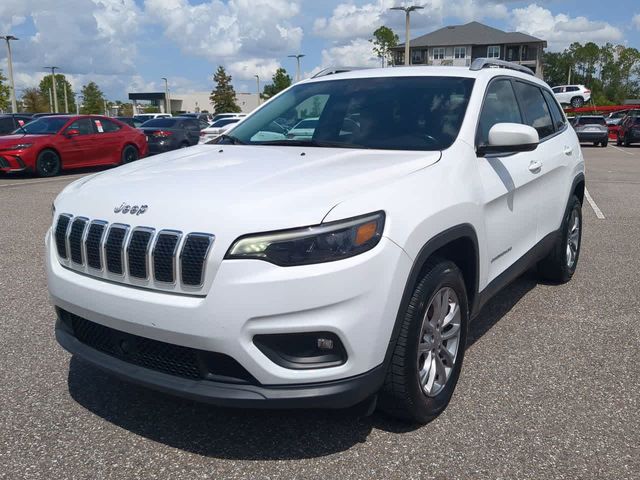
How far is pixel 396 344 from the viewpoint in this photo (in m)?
2.77

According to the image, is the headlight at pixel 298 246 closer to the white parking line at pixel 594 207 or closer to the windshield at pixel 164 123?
the white parking line at pixel 594 207

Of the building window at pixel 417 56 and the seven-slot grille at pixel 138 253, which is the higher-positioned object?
the building window at pixel 417 56

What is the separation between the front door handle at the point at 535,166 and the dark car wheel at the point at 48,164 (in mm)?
13137

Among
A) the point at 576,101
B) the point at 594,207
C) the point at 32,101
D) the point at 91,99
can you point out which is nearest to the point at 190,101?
the point at 91,99

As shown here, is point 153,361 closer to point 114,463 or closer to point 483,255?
point 114,463

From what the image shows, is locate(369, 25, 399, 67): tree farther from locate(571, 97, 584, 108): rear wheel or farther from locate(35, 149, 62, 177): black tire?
locate(35, 149, 62, 177): black tire

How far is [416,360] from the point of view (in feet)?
9.32

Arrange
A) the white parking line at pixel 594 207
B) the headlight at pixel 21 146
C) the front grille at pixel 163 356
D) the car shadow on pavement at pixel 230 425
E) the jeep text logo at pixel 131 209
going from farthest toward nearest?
the headlight at pixel 21 146, the white parking line at pixel 594 207, the car shadow on pavement at pixel 230 425, the jeep text logo at pixel 131 209, the front grille at pixel 163 356

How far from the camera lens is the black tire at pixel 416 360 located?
277cm

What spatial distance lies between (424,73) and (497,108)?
52 centimetres

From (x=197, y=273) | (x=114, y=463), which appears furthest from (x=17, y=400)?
(x=197, y=273)

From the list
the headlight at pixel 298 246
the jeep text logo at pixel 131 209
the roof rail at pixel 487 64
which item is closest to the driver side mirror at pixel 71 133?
the roof rail at pixel 487 64

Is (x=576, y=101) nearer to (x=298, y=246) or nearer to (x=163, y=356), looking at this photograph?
(x=298, y=246)

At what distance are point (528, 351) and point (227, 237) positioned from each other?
2379 mm
